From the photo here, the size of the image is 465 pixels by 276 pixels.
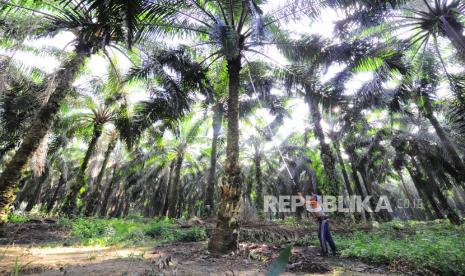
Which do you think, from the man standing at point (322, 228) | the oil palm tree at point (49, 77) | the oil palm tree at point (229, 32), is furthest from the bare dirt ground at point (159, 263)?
the oil palm tree at point (49, 77)

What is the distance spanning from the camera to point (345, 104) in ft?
30.7

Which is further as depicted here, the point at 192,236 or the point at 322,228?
the point at 192,236

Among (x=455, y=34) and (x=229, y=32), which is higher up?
(x=455, y=34)

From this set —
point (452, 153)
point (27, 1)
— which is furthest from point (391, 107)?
point (27, 1)

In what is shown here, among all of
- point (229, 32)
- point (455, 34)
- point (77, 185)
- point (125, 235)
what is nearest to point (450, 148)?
point (455, 34)

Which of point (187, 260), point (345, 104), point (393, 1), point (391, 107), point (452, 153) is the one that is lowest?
point (187, 260)

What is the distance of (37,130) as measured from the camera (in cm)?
766

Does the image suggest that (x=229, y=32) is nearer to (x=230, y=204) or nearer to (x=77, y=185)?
(x=230, y=204)

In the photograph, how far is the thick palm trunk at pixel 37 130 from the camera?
704 centimetres

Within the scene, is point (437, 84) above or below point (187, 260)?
above

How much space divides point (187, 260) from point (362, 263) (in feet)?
13.9

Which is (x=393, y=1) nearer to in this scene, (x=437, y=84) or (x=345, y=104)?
(x=345, y=104)

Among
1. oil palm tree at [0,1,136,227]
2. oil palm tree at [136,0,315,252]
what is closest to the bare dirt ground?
oil palm tree at [136,0,315,252]

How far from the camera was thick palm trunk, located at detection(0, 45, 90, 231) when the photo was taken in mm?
7042
